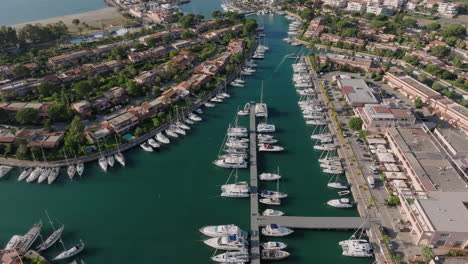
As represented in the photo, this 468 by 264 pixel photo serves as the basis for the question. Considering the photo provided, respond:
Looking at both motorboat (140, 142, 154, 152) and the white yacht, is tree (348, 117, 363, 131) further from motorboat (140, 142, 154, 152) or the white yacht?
motorboat (140, 142, 154, 152)

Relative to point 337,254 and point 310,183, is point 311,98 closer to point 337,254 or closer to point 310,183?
point 310,183

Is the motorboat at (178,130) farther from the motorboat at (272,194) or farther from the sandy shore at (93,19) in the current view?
the sandy shore at (93,19)

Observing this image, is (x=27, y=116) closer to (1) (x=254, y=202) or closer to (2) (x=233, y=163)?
(2) (x=233, y=163)

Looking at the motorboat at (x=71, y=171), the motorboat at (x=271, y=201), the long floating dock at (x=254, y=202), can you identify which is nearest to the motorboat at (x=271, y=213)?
the long floating dock at (x=254, y=202)

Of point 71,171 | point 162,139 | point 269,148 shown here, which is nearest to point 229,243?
A: point 269,148

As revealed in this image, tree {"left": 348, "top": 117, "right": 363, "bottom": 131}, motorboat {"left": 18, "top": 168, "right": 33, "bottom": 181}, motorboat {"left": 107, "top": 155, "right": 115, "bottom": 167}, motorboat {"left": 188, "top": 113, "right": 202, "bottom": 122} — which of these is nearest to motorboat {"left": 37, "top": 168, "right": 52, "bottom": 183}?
motorboat {"left": 18, "top": 168, "right": 33, "bottom": 181}
